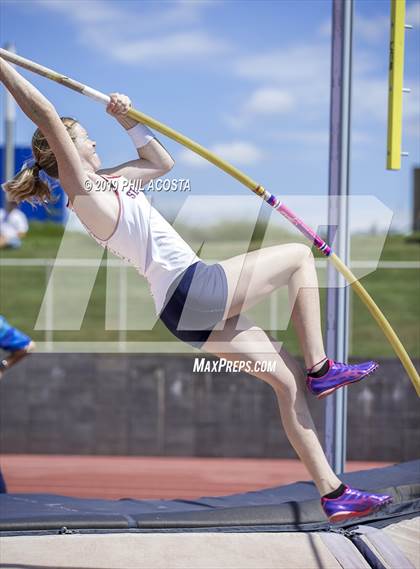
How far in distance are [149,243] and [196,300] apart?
0.24 metres

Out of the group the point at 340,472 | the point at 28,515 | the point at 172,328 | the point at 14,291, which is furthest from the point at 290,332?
the point at 172,328

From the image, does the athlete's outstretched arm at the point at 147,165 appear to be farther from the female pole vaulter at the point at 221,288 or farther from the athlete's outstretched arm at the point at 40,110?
the athlete's outstretched arm at the point at 40,110

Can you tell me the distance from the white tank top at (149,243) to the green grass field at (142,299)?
4.53 ft

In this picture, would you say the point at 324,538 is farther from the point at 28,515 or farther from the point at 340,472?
the point at 28,515

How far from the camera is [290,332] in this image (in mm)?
10938

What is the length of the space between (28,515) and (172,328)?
4.48 feet

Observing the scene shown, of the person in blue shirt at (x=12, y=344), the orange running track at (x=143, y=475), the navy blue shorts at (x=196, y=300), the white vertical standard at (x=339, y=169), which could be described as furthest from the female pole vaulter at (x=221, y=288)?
the orange running track at (x=143, y=475)

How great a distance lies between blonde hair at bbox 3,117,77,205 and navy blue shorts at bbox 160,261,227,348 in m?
0.54

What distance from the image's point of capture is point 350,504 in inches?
117

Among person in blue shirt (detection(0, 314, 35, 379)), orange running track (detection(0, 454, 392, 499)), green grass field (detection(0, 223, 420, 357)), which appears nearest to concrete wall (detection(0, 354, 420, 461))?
orange running track (detection(0, 454, 392, 499))

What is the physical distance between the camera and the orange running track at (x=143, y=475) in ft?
21.4

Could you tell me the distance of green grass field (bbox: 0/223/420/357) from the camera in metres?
7.82

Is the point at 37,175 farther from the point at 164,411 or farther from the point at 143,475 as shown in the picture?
the point at 164,411

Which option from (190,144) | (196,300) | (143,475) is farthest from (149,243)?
(143,475)
